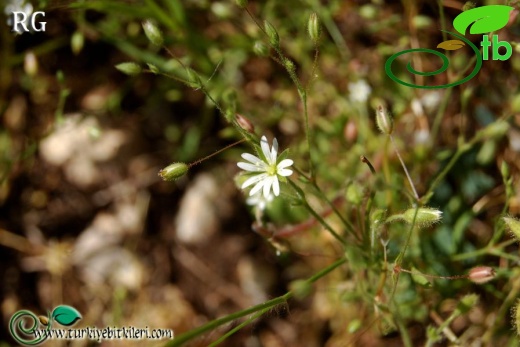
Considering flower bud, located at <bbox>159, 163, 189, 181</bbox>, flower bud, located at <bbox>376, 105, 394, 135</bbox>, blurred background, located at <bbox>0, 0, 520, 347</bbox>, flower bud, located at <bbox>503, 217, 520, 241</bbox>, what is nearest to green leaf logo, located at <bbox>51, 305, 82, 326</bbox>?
blurred background, located at <bbox>0, 0, 520, 347</bbox>

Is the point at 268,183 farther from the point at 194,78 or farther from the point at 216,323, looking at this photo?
the point at 216,323

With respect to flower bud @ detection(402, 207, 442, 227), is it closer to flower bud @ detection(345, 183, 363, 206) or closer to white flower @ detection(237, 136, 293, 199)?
flower bud @ detection(345, 183, 363, 206)

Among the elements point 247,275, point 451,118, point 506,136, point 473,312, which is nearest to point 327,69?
point 451,118

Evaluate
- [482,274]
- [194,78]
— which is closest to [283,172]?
[194,78]

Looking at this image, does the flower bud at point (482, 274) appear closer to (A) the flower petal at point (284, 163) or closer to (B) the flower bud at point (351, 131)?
(A) the flower petal at point (284, 163)

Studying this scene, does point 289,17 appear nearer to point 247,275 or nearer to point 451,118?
point 451,118

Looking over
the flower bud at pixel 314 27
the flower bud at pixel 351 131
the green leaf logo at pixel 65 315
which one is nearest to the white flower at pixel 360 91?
the flower bud at pixel 351 131

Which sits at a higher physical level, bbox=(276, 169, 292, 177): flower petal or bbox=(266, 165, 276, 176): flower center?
bbox=(276, 169, 292, 177): flower petal
